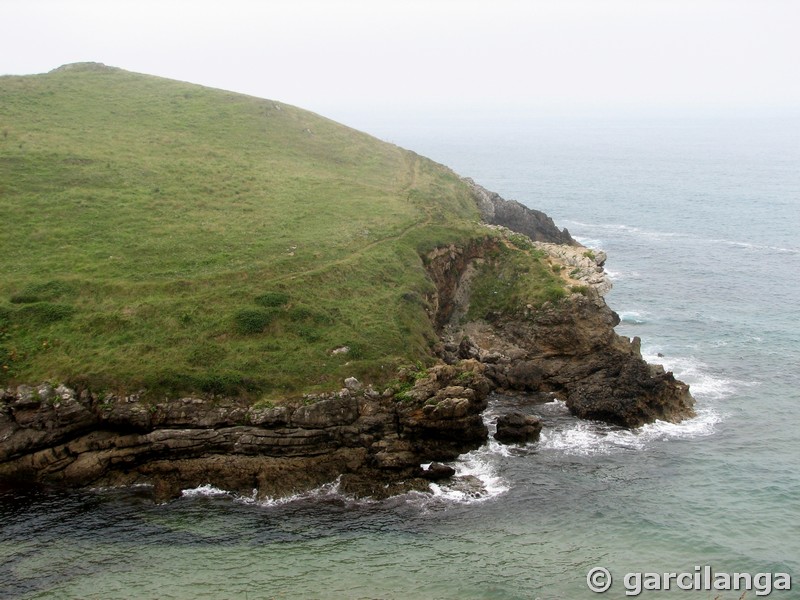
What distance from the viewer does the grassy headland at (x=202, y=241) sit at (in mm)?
55719

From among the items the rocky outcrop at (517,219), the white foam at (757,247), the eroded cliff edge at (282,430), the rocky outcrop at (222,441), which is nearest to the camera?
the rocky outcrop at (222,441)

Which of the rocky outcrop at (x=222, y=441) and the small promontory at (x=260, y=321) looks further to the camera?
the small promontory at (x=260, y=321)

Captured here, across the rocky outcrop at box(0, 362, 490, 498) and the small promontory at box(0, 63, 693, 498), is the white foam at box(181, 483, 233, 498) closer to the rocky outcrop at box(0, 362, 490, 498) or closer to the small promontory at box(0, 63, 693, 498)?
the rocky outcrop at box(0, 362, 490, 498)

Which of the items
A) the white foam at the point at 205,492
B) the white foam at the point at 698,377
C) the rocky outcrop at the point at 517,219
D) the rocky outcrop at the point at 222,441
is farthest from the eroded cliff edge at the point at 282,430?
the rocky outcrop at the point at 517,219

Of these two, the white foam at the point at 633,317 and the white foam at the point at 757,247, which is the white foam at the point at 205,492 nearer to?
the white foam at the point at 633,317

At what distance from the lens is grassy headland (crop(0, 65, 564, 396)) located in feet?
183

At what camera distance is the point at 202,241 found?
71625mm

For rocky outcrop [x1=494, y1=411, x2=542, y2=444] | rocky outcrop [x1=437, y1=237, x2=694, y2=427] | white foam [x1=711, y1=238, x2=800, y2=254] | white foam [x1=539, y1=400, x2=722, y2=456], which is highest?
white foam [x1=711, y1=238, x2=800, y2=254]

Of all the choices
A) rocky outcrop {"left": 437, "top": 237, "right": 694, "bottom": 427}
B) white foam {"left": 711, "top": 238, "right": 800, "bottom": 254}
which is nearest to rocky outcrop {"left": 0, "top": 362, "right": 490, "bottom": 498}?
rocky outcrop {"left": 437, "top": 237, "right": 694, "bottom": 427}

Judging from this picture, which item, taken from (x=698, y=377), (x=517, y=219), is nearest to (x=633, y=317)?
(x=698, y=377)

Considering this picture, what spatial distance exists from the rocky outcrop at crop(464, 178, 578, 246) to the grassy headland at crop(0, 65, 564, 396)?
2922mm

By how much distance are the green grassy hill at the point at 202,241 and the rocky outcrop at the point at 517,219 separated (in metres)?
2.95

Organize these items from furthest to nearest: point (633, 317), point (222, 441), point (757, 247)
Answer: point (757, 247) < point (633, 317) < point (222, 441)

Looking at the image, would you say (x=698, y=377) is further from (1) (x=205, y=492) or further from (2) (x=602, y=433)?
(1) (x=205, y=492)
